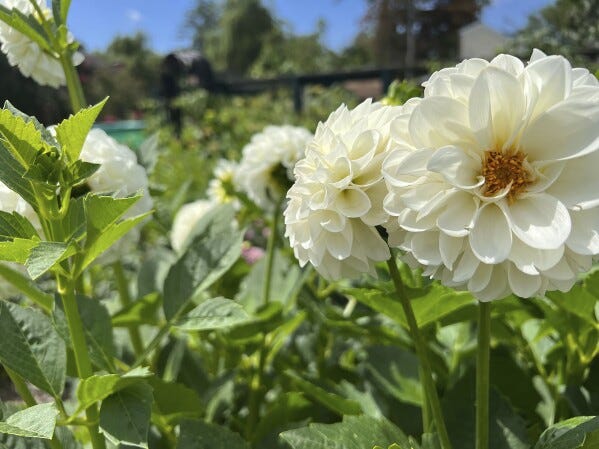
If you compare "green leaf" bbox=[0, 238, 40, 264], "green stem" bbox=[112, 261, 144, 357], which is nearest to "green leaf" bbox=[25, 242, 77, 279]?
"green leaf" bbox=[0, 238, 40, 264]

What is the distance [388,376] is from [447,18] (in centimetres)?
224

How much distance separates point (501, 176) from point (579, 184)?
6 cm

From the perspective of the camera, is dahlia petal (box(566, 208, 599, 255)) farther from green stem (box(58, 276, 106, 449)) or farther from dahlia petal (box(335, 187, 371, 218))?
green stem (box(58, 276, 106, 449))

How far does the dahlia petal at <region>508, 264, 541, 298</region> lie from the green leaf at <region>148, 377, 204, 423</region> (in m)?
0.46

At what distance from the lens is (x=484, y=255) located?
44 cm

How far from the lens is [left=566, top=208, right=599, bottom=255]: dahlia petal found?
43 cm

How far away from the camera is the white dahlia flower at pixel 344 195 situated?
1.72ft

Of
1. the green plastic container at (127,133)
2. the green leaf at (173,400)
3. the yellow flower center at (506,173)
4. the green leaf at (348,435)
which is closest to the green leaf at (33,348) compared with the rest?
the green leaf at (173,400)

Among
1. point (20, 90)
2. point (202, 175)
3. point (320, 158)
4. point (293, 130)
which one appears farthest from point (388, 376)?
point (20, 90)

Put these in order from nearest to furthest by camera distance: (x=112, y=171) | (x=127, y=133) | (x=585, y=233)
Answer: (x=585, y=233) < (x=112, y=171) < (x=127, y=133)

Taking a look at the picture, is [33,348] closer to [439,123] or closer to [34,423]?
[34,423]

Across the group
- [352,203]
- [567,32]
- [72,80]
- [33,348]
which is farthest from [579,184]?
[567,32]

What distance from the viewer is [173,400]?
30.6 inches

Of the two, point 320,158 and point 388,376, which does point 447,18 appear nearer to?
point 388,376
